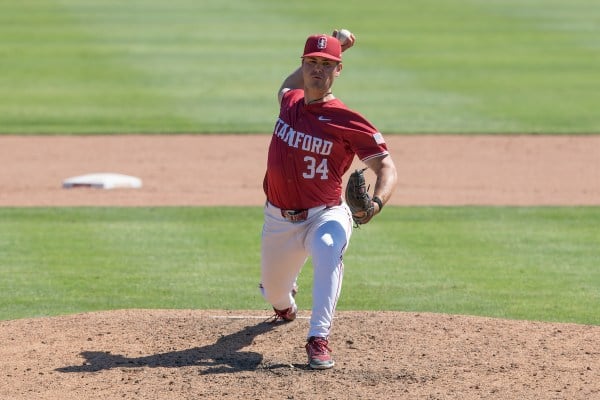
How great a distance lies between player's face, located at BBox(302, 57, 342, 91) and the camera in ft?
22.2

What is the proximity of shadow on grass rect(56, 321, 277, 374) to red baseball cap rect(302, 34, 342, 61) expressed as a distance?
1827mm

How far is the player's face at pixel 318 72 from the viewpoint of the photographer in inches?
266

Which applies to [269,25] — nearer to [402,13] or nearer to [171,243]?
[402,13]

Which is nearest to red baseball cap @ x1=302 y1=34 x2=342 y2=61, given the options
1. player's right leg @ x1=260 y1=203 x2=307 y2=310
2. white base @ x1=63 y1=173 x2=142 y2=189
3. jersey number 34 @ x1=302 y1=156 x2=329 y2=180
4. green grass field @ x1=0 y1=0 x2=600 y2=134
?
jersey number 34 @ x1=302 y1=156 x2=329 y2=180

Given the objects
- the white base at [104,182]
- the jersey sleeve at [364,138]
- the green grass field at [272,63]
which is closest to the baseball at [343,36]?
the jersey sleeve at [364,138]

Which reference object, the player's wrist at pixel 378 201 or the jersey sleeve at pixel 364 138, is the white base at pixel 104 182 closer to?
the jersey sleeve at pixel 364 138

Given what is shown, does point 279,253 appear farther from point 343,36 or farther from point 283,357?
point 343,36

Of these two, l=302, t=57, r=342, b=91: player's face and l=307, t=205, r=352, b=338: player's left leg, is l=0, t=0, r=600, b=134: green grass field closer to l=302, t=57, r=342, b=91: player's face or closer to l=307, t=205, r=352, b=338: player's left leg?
l=302, t=57, r=342, b=91: player's face

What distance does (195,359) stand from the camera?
690 centimetres

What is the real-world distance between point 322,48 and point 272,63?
1318 cm

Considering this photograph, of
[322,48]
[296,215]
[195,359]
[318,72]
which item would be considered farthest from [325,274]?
[322,48]

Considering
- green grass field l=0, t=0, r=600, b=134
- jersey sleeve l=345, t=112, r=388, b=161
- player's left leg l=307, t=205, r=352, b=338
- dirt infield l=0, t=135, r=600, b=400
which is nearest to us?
dirt infield l=0, t=135, r=600, b=400

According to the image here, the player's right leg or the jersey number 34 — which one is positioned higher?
the jersey number 34

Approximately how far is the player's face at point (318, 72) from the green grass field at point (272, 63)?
346 inches
